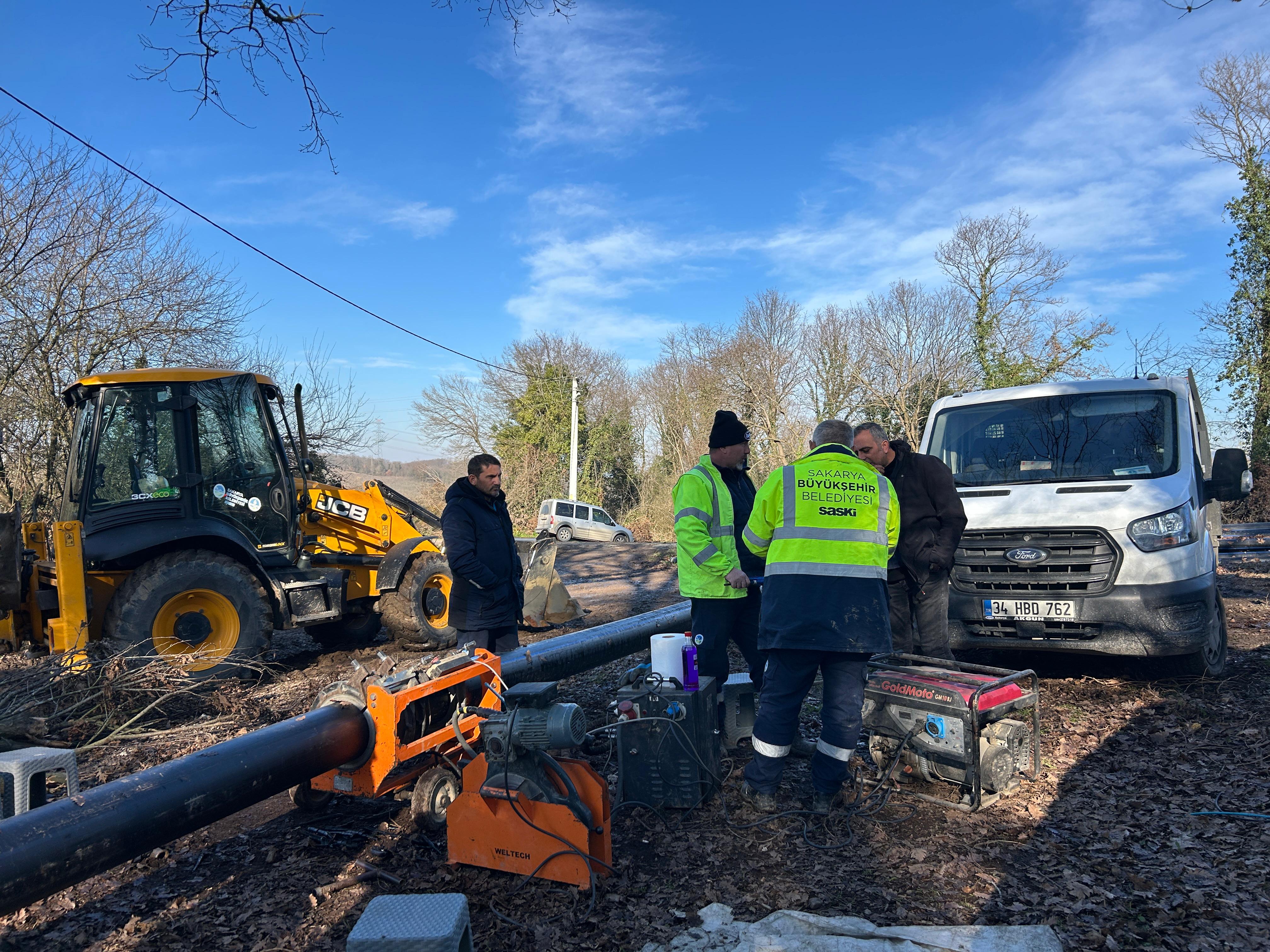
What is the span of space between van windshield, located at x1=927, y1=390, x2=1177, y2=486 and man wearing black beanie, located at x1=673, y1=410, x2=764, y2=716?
2.24m

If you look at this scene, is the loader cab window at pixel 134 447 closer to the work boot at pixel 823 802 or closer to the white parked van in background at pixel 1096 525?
the work boot at pixel 823 802


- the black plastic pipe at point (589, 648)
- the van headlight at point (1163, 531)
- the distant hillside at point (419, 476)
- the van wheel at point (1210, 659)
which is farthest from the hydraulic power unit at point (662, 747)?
the distant hillside at point (419, 476)

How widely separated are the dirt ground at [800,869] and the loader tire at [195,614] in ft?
4.71

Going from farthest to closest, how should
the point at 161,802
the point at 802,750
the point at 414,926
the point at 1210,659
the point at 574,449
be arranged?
the point at 574,449
the point at 1210,659
the point at 802,750
the point at 161,802
the point at 414,926

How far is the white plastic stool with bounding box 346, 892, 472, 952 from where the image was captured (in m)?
2.25

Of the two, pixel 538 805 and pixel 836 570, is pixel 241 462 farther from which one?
pixel 836 570

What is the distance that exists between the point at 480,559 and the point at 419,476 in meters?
29.8

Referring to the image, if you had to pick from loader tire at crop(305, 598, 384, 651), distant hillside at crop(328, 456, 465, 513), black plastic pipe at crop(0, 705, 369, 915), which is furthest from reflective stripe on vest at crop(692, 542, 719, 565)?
distant hillside at crop(328, 456, 465, 513)

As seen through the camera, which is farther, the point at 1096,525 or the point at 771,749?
the point at 1096,525

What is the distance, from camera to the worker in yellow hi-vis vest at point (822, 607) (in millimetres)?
3832

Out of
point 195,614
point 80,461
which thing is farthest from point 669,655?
point 80,461

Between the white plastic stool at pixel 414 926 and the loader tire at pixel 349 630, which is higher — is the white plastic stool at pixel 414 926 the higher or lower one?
the higher one

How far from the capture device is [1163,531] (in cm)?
534

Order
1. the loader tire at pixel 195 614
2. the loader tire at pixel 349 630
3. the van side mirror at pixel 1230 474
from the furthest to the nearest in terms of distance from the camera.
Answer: the loader tire at pixel 349 630 < the loader tire at pixel 195 614 < the van side mirror at pixel 1230 474
